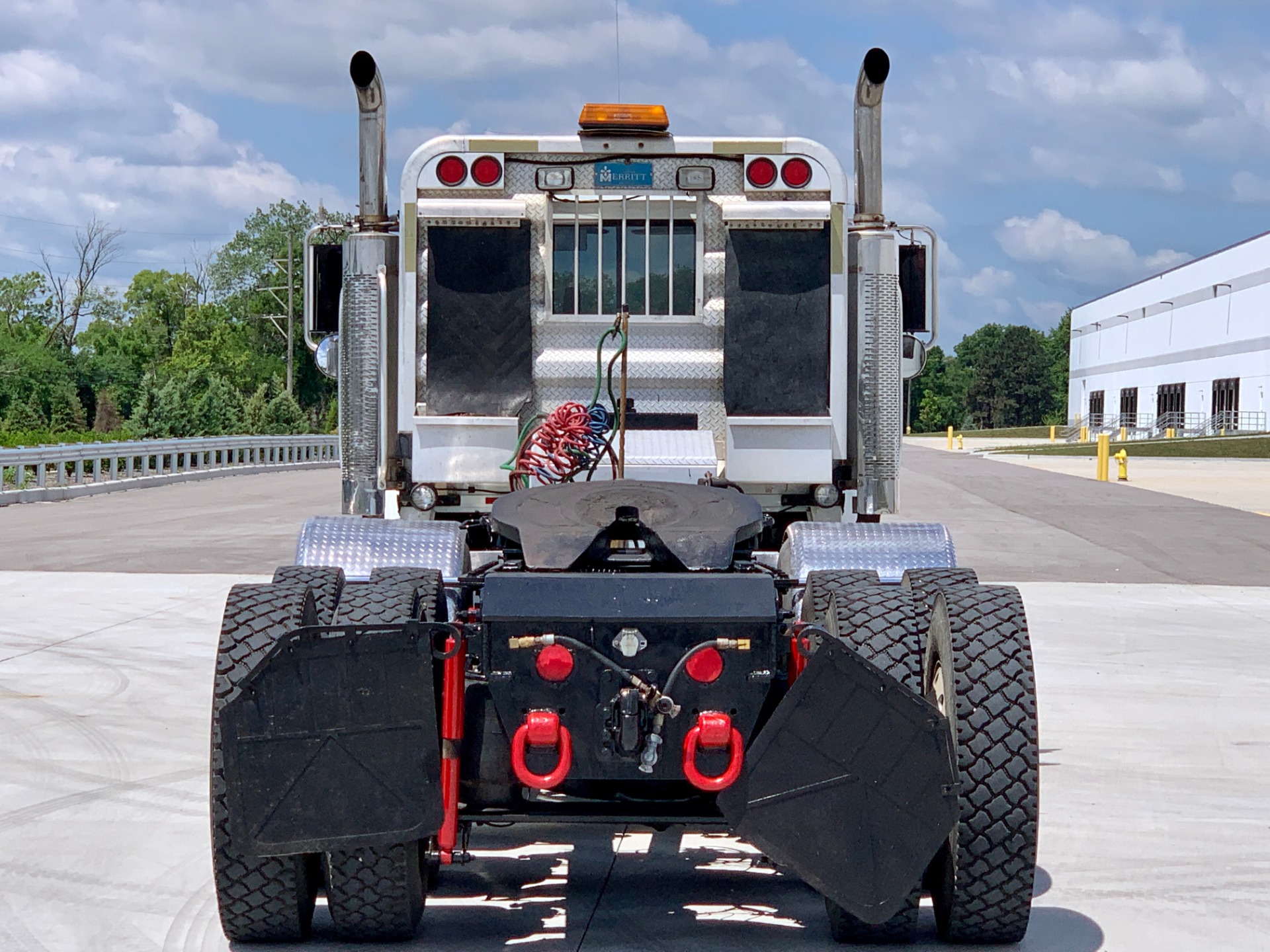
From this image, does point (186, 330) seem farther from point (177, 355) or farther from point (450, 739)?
point (450, 739)

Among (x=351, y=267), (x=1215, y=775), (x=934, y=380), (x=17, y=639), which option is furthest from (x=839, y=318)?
(x=934, y=380)

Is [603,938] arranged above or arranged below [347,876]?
below

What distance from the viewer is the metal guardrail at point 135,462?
87.7ft

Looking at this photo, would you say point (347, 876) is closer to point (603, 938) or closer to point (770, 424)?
point (603, 938)

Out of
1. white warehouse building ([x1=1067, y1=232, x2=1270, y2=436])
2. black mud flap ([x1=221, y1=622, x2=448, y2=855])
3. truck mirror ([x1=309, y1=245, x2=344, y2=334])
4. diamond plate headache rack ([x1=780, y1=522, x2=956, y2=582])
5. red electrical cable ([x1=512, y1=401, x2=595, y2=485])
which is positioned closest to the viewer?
black mud flap ([x1=221, y1=622, x2=448, y2=855])

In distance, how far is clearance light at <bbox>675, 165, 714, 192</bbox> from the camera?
301 inches

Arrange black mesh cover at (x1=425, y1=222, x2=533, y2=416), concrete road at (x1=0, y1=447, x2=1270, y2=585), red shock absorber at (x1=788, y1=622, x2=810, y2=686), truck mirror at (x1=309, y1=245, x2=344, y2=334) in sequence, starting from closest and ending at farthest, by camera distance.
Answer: red shock absorber at (x1=788, y1=622, x2=810, y2=686) < black mesh cover at (x1=425, y1=222, x2=533, y2=416) < truck mirror at (x1=309, y1=245, x2=344, y2=334) < concrete road at (x1=0, y1=447, x2=1270, y2=585)

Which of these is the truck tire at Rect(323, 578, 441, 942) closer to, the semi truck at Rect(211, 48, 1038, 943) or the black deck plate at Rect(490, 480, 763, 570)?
the semi truck at Rect(211, 48, 1038, 943)

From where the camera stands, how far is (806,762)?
4332 millimetres

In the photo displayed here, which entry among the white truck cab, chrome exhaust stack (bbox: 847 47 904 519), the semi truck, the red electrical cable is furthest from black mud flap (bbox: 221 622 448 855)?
chrome exhaust stack (bbox: 847 47 904 519)

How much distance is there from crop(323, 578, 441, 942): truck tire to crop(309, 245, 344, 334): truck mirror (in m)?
3.60

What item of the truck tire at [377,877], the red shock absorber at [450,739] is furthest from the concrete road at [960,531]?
the red shock absorber at [450,739]

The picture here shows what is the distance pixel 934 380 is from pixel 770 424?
180454 millimetres

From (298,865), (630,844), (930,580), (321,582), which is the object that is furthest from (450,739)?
(630,844)
